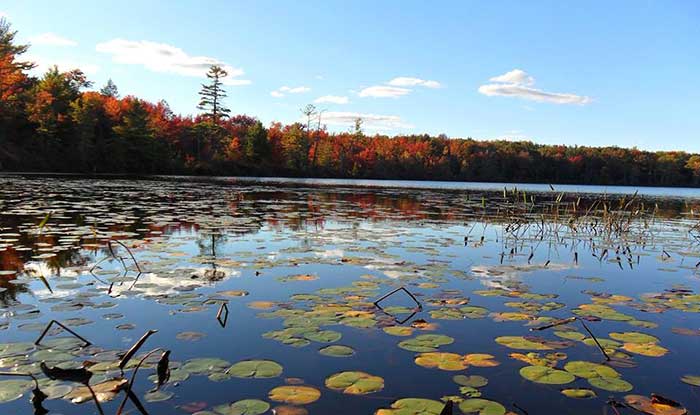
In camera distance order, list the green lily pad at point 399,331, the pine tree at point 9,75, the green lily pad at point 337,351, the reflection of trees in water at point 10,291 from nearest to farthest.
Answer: the green lily pad at point 337,351
the green lily pad at point 399,331
the reflection of trees in water at point 10,291
the pine tree at point 9,75

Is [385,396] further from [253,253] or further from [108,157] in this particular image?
[108,157]

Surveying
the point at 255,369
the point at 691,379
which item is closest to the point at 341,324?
the point at 255,369

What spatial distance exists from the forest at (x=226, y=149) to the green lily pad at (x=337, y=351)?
171 ft

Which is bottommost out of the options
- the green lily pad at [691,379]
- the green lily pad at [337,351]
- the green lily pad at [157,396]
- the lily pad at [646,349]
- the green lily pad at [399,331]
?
the green lily pad at [157,396]

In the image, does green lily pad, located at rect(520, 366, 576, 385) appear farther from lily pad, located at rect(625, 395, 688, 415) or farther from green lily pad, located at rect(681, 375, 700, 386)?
green lily pad, located at rect(681, 375, 700, 386)

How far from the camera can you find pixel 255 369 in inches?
128

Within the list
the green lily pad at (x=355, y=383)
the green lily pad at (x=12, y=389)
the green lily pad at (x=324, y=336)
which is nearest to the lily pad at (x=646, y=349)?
the green lily pad at (x=355, y=383)

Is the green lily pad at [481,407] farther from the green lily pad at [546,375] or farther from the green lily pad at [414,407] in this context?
the green lily pad at [546,375]

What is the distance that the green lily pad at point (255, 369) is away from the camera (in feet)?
10.4

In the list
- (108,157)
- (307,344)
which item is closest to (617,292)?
(307,344)

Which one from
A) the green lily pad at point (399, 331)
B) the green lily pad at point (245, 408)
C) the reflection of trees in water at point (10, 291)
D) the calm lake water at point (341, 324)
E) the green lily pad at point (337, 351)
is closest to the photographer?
the green lily pad at point (245, 408)

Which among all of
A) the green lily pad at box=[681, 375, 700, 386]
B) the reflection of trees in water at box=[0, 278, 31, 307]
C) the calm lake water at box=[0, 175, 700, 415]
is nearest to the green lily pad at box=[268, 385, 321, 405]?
the calm lake water at box=[0, 175, 700, 415]

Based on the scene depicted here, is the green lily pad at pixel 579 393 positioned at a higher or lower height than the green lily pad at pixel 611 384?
lower

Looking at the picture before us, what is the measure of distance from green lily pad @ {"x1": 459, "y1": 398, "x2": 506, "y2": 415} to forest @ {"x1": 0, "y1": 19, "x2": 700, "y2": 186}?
175 feet
